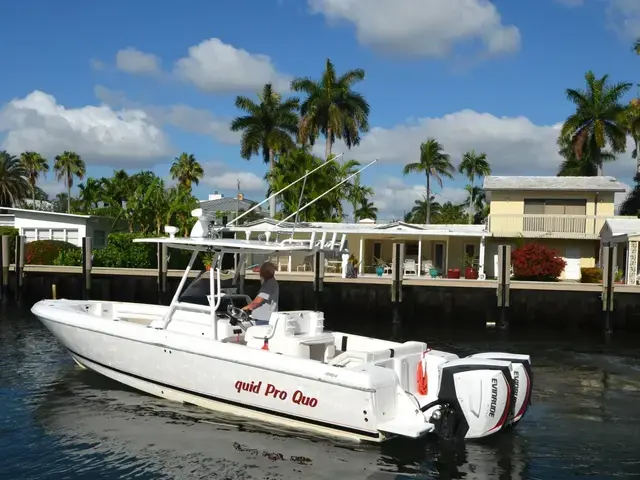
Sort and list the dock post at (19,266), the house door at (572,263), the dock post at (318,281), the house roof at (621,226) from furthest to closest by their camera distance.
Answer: the house door at (572,263) → the house roof at (621,226) → the dock post at (19,266) → the dock post at (318,281)

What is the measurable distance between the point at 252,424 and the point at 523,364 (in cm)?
350

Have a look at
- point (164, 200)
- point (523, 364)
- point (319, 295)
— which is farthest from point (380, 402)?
point (164, 200)

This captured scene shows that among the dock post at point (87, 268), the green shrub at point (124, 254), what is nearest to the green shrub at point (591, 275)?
the green shrub at point (124, 254)

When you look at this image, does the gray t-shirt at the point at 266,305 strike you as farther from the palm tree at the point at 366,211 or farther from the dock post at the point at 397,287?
the palm tree at the point at 366,211

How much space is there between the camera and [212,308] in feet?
31.6

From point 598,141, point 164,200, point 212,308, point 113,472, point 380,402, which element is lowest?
point 113,472

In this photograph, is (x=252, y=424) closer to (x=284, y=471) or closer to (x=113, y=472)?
(x=284, y=471)

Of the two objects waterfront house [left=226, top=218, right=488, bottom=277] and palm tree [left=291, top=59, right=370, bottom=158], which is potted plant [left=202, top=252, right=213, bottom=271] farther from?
palm tree [left=291, top=59, right=370, bottom=158]

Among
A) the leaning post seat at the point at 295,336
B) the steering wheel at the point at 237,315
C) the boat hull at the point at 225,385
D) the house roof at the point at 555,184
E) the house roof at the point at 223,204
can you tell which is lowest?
the boat hull at the point at 225,385

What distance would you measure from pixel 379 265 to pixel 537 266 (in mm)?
8160

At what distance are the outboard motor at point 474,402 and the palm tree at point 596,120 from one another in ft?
142

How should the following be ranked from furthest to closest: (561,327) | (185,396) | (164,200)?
1. (164,200)
2. (561,327)
3. (185,396)

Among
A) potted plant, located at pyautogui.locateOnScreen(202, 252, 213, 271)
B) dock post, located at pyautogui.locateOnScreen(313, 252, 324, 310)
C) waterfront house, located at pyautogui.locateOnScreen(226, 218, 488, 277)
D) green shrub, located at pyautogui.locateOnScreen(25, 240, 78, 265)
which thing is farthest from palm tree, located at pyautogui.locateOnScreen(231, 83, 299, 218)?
potted plant, located at pyautogui.locateOnScreen(202, 252, 213, 271)

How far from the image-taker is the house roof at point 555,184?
3247 cm
